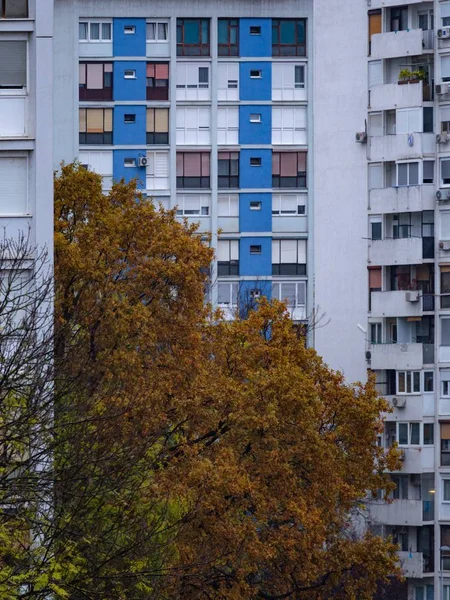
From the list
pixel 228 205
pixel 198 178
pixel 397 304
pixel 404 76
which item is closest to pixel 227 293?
pixel 228 205

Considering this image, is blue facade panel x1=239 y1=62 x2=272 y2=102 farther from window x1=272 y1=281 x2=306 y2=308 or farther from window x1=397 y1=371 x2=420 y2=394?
window x1=397 y1=371 x2=420 y2=394

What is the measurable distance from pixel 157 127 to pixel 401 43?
12.6m

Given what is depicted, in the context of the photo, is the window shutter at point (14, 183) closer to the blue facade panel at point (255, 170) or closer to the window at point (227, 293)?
the window at point (227, 293)

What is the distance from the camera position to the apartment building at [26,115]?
37.1 metres

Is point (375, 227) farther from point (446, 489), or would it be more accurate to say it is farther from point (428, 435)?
point (446, 489)

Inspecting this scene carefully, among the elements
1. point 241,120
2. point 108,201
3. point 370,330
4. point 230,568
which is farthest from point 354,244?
point 230,568

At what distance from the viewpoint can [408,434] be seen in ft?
256

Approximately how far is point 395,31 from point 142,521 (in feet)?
161

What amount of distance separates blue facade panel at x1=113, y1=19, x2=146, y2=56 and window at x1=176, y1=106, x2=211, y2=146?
10.0 ft

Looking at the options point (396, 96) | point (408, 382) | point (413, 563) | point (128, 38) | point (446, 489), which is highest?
point (128, 38)

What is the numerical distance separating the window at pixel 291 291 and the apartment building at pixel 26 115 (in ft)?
161

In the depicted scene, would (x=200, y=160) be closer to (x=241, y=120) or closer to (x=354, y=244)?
(x=241, y=120)

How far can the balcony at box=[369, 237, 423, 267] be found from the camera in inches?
3113

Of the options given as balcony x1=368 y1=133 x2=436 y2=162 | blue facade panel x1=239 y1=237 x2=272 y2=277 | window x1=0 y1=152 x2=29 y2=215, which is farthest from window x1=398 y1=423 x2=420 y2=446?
window x1=0 y1=152 x2=29 y2=215
